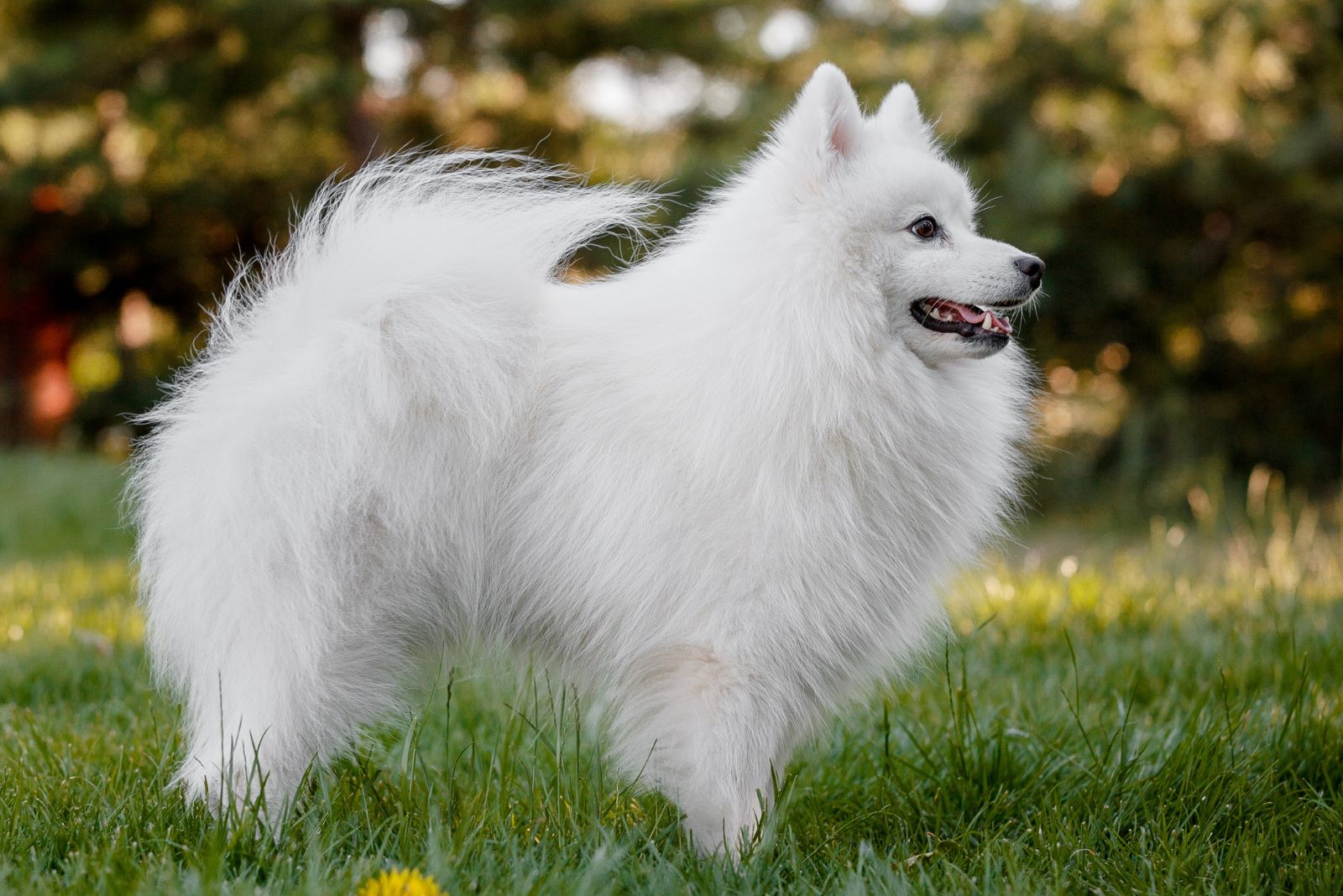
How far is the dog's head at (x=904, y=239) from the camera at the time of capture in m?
2.64

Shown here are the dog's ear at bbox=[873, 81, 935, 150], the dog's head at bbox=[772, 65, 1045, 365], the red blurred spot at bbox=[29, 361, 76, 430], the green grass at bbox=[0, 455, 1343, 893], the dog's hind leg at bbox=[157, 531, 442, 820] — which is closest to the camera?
the green grass at bbox=[0, 455, 1343, 893]

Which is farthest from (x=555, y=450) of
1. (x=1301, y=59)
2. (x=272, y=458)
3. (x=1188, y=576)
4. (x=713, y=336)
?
(x=1301, y=59)

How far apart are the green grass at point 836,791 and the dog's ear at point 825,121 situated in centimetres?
127

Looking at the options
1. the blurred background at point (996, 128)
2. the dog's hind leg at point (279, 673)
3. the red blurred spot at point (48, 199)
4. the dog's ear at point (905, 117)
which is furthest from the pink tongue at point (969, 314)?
the red blurred spot at point (48, 199)

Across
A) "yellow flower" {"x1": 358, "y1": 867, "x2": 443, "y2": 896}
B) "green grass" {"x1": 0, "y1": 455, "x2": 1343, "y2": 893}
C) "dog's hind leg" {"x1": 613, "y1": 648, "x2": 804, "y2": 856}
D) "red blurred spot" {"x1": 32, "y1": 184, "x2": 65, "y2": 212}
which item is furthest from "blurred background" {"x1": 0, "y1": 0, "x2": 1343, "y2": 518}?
"yellow flower" {"x1": 358, "y1": 867, "x2": 443, "y2": 896}

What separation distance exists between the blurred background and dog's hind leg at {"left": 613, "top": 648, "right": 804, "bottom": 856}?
6525 millimetres

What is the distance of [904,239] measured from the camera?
8.77 ft

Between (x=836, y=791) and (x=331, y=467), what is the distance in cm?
147

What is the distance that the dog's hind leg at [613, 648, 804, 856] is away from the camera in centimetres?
243

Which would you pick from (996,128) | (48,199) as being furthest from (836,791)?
(48,199)

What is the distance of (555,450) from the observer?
2.61 m

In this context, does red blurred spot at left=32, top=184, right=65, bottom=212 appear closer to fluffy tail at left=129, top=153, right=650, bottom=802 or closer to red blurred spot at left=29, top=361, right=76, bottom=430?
red blurred spot at left=29, top=361, right=76, bottom=430

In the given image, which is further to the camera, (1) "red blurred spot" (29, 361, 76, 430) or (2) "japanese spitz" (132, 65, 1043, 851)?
(1) "red blurred spot" (29, 361, 76, 430)

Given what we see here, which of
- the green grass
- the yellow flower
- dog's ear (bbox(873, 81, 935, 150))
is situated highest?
dog's ear (bbox(873, 81, 935, 150))
